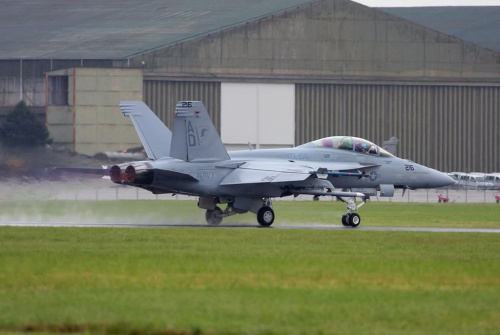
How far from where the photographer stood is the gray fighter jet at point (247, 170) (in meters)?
32.9

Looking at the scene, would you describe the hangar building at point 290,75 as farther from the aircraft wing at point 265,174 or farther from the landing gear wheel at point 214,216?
the aircraft wing at point 265,174

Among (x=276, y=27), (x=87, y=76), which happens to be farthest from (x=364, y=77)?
(x=87, y=76)

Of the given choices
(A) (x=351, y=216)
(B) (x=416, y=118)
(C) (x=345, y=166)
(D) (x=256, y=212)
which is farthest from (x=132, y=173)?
(B) (x=416, y=118)

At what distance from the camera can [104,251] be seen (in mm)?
22594

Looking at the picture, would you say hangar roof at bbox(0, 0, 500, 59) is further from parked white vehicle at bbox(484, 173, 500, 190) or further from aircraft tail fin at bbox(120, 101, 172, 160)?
aircraft tail fin at bbox(120, 101, 172, 160)

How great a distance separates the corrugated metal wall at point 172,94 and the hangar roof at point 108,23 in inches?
112

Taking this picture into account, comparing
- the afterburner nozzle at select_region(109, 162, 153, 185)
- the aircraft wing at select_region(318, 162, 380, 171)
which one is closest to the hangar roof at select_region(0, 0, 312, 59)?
the aircraft wing at select_region(318, 162, 380, 171)

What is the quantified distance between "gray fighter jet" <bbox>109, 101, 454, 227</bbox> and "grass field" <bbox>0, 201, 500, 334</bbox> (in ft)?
11.4

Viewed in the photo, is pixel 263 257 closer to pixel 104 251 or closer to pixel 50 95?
Result: pixel 104 251

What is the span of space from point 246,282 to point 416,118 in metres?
62.5

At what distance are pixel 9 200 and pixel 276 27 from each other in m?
44.0

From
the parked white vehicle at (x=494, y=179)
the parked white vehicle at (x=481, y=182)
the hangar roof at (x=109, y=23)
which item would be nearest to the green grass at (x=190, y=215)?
the hangar roof at (x=109, y=23)

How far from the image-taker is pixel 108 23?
8325 centimetres

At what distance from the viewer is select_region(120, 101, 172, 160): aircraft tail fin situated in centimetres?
3556
